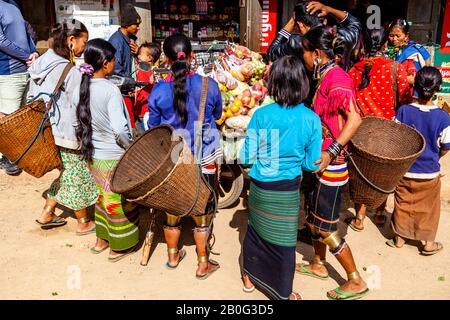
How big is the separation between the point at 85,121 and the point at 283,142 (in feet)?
5.07

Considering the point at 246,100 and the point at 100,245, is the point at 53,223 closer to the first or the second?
the point at 100,245

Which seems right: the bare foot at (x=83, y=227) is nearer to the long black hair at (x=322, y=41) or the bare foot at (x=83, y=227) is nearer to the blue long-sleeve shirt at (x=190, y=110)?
the blue long-sleeve shirt at (x=190, y=110)

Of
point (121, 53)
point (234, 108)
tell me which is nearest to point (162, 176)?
point (234, 108)

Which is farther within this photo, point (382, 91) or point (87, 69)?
point (382, 91)

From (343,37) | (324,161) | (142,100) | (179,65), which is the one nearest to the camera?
(324,161)

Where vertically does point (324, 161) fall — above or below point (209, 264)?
above

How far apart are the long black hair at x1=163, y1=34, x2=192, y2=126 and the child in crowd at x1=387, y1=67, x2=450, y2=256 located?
190 centimetres

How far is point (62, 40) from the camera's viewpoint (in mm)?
3801

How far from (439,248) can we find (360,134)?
136cm

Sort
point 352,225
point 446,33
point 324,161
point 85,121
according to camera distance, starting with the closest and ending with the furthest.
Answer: point 324,161 → point 85,121 → point 352,225 → point 446,33

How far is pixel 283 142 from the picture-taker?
277 centimetres

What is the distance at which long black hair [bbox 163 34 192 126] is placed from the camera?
307 cm

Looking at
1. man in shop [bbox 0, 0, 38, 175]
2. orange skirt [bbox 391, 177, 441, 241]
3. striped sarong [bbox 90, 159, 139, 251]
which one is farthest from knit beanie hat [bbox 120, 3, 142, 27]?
orange skirt [bbox 391, 177, 441, 241]

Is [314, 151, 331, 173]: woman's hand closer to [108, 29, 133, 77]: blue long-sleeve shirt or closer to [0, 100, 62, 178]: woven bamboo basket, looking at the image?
[0, 100, 62, 178]: woven bamboo basket
